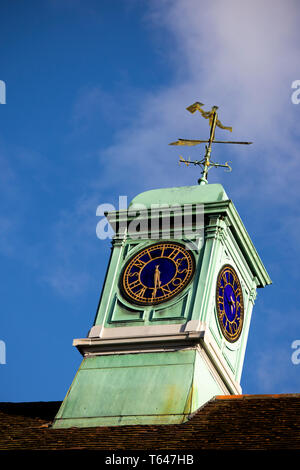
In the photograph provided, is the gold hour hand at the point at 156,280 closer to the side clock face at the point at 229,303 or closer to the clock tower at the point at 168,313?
the clock tower at the point at 168,313

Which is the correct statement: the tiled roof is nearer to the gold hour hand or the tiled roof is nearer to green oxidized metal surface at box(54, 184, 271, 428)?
green oxidized metal surface at box(54, 184, 271, 428)

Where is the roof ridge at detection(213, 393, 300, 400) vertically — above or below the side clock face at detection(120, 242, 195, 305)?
below

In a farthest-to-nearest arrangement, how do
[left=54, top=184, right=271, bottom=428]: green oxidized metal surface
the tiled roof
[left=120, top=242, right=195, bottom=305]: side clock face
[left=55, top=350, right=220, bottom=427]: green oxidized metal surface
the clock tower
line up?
[left=120, top=242, right=195, bottom=305]: side clock face → the clock tower → [left=54, top=184, right=271, bottom=428]: green oxidized metal surface → [left=55, top=350, right=220, bottom=427]: green oxidized metal surface → the tiled roof

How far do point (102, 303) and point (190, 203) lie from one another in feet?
12.6

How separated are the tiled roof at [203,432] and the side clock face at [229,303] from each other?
3.14 metres

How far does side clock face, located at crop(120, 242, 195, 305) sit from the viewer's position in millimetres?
33562

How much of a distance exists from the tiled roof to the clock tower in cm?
95

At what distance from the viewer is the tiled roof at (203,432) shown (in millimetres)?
27091

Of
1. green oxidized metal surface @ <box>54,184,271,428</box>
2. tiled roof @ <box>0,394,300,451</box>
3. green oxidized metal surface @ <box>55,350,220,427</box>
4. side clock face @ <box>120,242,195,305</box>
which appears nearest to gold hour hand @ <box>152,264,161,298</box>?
side clock face @ <box>120,242,195,305</box>

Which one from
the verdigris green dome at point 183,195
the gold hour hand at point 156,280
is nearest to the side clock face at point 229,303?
the gold hour hand at point 156,280

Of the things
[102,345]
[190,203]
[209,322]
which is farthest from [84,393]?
[190,203]

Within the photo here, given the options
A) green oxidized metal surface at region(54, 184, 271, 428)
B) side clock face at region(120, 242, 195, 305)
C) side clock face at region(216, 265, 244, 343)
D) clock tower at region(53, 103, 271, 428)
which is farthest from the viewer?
side clock face at region(216, 265, 244, 343)

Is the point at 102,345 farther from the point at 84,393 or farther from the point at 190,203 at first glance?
the point at 190,203

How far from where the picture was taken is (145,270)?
34.2m
